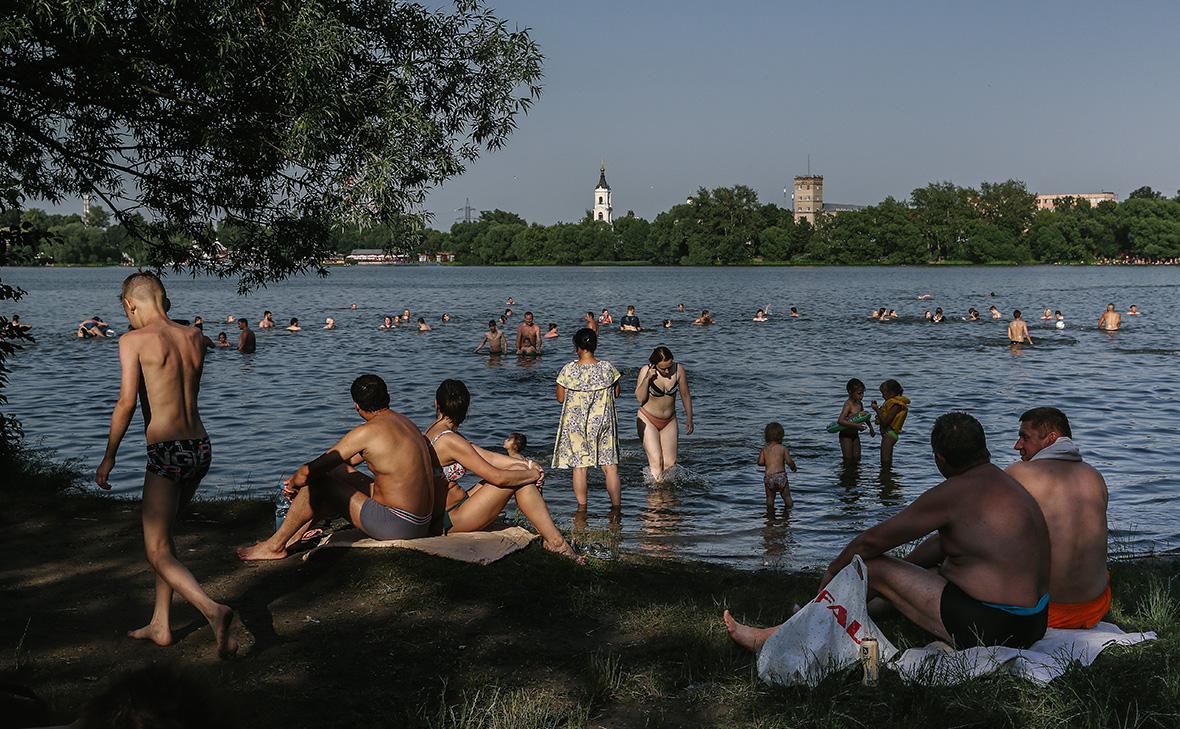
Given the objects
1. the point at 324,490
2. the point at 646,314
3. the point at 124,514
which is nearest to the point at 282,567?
the point at 324,490

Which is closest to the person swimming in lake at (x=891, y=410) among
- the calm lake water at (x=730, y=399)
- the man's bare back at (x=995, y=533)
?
the calm lake water at (x=730, y=399)

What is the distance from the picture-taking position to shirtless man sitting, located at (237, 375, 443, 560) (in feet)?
22.2

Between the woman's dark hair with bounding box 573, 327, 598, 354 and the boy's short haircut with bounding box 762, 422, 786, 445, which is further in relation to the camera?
the boy's short haircut with bounding box 762, 422, 786, 445

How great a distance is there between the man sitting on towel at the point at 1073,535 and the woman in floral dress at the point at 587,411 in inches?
210

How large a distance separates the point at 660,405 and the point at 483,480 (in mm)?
4529

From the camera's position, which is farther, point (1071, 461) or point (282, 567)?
point (282, 567)

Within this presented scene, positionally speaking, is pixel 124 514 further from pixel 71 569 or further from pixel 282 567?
pixel 282 567

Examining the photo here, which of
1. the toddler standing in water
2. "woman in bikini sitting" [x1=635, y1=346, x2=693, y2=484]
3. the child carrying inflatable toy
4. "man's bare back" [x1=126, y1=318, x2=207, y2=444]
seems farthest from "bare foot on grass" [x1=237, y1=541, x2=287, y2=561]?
the child carrying inflatable toy

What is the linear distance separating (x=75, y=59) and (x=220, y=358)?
79.2 ft

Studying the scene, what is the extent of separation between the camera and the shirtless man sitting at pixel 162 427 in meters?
5.29

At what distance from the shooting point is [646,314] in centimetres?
5600

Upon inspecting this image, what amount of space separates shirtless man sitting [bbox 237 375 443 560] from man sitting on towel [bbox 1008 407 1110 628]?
3.83m

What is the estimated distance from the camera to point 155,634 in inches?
215

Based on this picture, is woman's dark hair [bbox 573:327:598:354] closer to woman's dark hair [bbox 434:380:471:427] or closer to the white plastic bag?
woman's dark hair [bbox 434:380:471:427]
